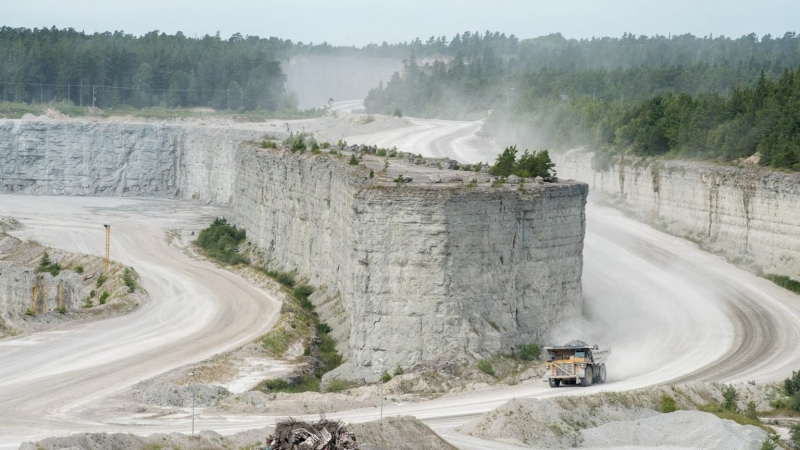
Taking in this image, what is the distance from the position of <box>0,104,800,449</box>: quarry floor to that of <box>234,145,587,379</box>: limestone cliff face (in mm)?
2349

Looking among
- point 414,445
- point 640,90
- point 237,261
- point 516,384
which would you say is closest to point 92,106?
point 640,90

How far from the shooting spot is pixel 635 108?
84.6 m

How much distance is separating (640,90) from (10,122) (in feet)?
176

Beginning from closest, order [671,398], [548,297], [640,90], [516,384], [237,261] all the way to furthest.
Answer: [671,398], [516,384], [548,297], [237,261], [640,90]

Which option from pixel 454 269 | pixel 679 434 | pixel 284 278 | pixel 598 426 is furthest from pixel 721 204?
pixel 679 434

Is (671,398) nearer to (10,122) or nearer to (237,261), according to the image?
(237,261)

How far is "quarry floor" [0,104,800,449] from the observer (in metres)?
38.1

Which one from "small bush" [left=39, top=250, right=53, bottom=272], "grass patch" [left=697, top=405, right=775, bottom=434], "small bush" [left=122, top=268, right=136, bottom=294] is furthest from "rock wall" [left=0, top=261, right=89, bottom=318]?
"grass patch" [left=697, top=405, right=775, bottom=434]

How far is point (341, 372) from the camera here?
44.5 meters

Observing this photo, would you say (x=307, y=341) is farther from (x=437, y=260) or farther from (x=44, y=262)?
(x=44, y=262)

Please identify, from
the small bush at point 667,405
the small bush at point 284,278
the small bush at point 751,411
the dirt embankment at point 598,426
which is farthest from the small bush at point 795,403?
the small bush at point 284,278

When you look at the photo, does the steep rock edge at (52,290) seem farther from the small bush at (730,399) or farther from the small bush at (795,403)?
the small bush at (795,403)

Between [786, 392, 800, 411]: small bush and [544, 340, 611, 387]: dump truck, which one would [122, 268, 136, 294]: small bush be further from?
[786, 392, 800, 411]: small bush

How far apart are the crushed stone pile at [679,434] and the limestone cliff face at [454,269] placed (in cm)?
985
